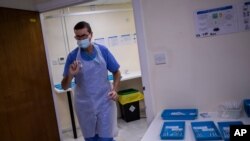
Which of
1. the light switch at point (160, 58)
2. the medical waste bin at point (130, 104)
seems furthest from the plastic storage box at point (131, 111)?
the light switch at point (160, 58)

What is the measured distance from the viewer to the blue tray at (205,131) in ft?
3.81

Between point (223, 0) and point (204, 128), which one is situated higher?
point (223, 0)

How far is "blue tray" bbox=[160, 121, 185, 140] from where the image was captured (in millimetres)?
1236

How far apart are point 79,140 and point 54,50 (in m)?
1.38

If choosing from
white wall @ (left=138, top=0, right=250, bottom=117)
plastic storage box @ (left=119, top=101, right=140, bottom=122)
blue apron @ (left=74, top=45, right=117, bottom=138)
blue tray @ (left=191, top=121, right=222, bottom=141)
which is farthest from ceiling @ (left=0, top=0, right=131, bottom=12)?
plastic storage box @ (left=119, top=101, right=140, bottom=122)

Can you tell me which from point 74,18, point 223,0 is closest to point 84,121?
point 223,0

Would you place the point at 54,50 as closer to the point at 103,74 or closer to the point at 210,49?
the point at 103,74

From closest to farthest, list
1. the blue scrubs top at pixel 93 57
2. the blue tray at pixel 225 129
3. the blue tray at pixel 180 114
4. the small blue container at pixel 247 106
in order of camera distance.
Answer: the blue tray at pixel 225 129, the small blue container at pixel 247 106, the blue tray at pixel 180 114, the blue scrubs top at pixel 93 57

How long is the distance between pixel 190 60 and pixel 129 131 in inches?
73.2

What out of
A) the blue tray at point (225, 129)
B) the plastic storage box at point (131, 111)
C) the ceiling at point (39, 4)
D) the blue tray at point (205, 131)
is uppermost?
the ceiling at point (39, 4)

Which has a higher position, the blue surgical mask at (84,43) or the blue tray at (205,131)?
the blue surgical mask at (84,43)

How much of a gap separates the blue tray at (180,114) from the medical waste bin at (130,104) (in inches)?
77.6

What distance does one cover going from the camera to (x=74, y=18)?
3.50m

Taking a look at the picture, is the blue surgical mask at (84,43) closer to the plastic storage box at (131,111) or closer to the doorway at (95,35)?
the doorway at (95,35)
